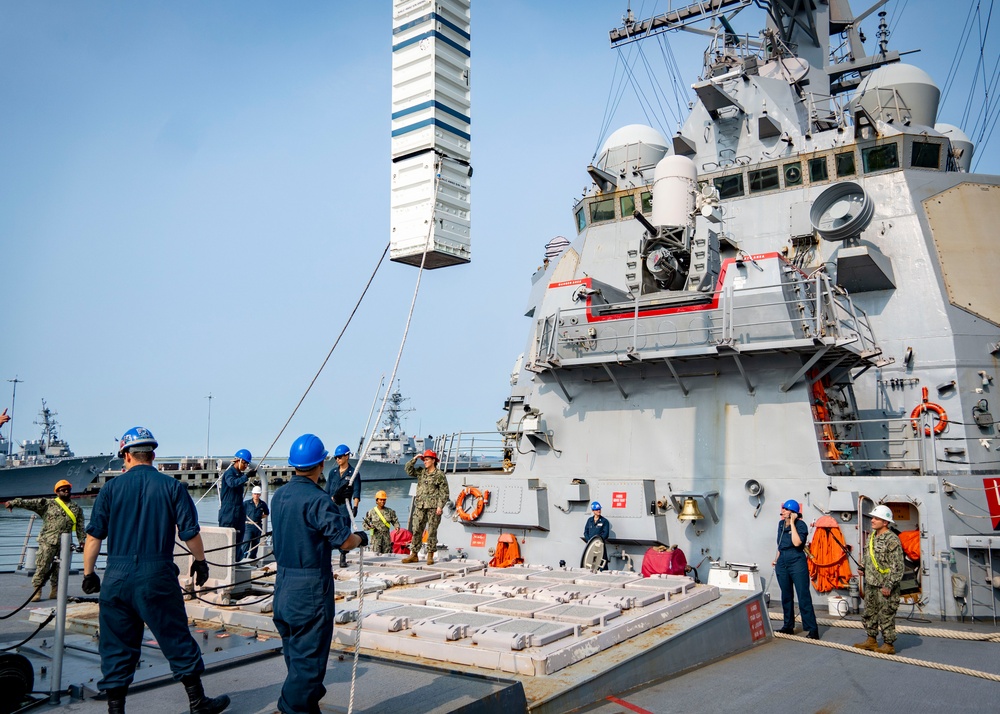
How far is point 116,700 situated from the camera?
3.90m

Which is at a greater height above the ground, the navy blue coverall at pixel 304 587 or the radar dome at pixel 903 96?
the radar dome at pixel 903 96

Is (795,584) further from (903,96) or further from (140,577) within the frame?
(903,96)

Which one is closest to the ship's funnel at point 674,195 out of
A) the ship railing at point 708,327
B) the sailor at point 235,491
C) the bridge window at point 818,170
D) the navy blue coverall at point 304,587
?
the ship railing at point 708,327

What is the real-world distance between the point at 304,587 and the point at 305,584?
0.05 ft

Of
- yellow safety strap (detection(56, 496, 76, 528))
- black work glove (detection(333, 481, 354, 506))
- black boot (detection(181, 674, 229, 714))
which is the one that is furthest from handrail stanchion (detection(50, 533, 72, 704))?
yellow safety strap (detection(56, 496, 76, 528))

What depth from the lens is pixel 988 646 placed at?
7.70m

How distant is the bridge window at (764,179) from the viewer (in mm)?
14531

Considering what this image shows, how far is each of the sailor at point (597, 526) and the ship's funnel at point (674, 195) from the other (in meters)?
4.73

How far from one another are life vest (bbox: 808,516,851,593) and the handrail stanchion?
7.79 m

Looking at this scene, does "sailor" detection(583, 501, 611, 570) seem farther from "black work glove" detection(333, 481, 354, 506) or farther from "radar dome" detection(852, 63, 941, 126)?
"radar dome" detection(852, 63, 941, 126)

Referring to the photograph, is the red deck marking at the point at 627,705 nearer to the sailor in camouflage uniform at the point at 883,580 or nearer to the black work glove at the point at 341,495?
the black work glove at the point at 341,495

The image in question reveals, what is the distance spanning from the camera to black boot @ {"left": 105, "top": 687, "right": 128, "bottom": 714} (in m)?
3.88

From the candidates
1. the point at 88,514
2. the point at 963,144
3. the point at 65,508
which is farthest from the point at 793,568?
the point at 88,514

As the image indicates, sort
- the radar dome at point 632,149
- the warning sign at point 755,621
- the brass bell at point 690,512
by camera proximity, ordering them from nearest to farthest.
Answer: the warning sign at point 755,621
the brass bell at point 690,512
the radar dome at point 632,149
